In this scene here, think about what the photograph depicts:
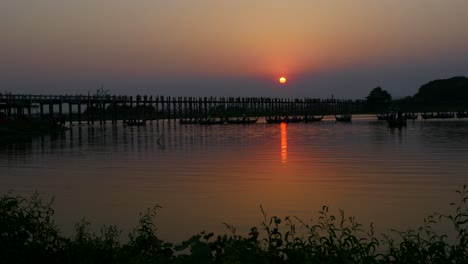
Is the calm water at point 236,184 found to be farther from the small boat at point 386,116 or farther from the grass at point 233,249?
the small boat at point 386,116

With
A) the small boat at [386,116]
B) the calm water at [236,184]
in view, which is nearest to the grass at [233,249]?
the calm water at [236,184]

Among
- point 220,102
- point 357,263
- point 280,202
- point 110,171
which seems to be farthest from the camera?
point 220,102

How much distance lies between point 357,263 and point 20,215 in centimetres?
650

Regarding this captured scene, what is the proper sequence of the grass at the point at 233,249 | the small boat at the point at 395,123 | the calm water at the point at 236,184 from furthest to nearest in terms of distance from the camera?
the small boat at the point at 395,123
the calm water at the point at 236,184
the grass at the point at 233,249

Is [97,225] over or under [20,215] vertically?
under

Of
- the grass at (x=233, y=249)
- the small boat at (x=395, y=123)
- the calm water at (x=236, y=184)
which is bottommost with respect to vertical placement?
the calm water at (x=236, y=184)

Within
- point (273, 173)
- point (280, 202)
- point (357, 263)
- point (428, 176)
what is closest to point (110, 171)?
point (273, 173)

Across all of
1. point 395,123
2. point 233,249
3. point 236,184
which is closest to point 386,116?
point 395,123

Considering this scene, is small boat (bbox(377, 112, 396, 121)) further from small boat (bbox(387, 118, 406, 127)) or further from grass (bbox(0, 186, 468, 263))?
grass (bbox(0, 186, 468, 263))

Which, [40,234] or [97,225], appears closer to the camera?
[40,234]

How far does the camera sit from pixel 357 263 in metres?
8.87

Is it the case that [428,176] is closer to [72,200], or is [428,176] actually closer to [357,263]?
[72,200]

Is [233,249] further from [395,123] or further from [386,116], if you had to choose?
[386,116]

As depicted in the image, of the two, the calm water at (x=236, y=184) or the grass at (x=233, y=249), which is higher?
the grass at (x=233, y=249)
